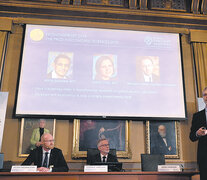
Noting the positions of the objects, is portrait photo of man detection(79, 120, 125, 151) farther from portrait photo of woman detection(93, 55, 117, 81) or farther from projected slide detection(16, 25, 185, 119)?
portrait photo of woman detection(93, 55, 117, 81)

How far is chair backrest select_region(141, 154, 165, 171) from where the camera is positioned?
3.94 m

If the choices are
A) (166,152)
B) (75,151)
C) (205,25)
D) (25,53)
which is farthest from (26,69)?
(205,25)

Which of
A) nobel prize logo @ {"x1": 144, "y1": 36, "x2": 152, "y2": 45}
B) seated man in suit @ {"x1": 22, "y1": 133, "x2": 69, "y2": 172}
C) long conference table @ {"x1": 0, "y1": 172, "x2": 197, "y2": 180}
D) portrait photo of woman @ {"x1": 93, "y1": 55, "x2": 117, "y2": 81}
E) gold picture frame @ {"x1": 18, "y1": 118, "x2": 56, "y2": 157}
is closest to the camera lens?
long conference table @ {"x1": 0, "y1": 172, "x2": 197, "y2": 180}

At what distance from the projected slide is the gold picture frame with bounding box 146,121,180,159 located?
0.21 m

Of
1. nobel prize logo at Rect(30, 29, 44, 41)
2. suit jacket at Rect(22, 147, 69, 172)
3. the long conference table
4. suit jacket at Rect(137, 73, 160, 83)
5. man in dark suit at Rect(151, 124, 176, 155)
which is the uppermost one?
nobel prize logo at Rect(30, 29, 44, 41)

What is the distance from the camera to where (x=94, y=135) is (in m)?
4.70

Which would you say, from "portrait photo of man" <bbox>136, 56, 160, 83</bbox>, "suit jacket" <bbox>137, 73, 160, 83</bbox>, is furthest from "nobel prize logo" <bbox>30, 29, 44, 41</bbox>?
"suit jacket" <bbox>137, 73, 160, 83</bbox>

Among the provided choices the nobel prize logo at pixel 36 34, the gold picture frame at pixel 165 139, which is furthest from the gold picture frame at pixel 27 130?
the gold picture frame at pixel 165 139

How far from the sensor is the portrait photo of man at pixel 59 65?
4826 millimetres

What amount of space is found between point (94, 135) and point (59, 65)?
1481 mm

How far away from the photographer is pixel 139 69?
16.5 ft

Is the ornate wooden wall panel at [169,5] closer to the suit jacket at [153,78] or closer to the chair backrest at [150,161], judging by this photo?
the suit jacket at [153,78]

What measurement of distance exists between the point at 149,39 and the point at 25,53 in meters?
2.49

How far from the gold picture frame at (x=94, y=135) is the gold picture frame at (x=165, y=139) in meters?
0.42
